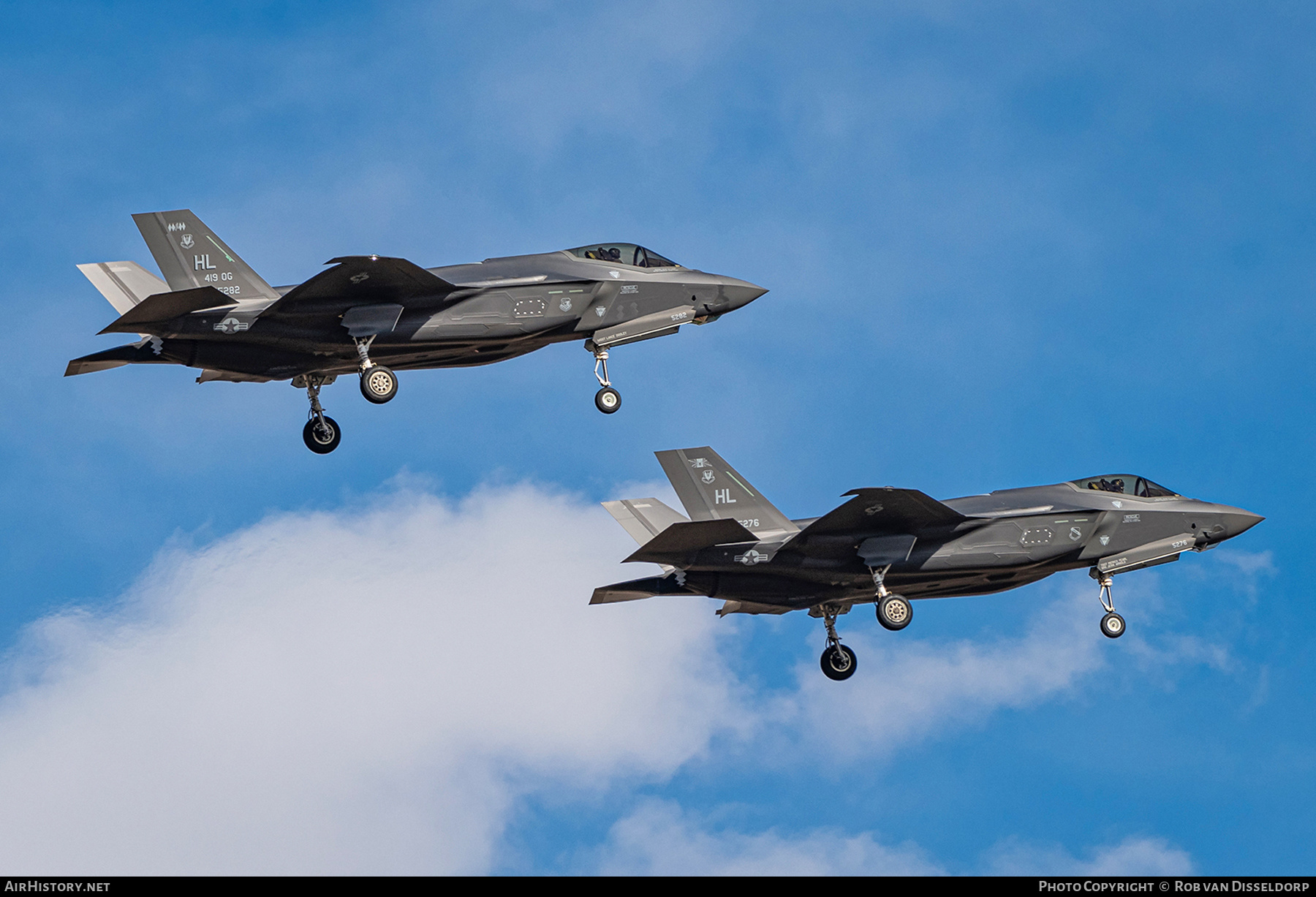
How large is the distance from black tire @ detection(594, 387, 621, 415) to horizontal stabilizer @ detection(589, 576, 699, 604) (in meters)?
4.52

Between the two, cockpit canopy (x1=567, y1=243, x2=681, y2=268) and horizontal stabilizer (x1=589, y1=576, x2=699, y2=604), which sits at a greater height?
cockpit canopy (x1=567, y1=243, x2=681, y2=268)

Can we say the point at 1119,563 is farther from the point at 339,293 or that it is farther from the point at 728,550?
the point at 339,293

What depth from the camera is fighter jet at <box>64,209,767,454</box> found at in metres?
36.2

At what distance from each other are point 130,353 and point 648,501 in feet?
39.6

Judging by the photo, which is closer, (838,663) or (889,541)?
(889,541)

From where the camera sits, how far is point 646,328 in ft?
135

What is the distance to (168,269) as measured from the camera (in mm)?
37344

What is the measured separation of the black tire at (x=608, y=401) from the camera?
134 ft

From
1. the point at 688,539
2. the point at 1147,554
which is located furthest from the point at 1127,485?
the point at 688,539

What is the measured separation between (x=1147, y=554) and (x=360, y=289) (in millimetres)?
18924

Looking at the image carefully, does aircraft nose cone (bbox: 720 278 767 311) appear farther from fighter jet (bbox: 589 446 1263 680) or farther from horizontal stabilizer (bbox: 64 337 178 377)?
horizontal stabilizer (bbox: 64 337 178 377)

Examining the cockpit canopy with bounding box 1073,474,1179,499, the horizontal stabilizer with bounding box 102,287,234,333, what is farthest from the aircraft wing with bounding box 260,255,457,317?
the cockpit canopy with bounding box 1073,474,1179,499

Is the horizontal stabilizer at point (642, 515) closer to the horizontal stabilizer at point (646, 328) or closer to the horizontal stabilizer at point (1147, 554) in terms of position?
the horizontal stabilizer at point (646, 328)

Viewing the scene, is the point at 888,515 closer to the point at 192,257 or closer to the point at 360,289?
the point at 360,289
